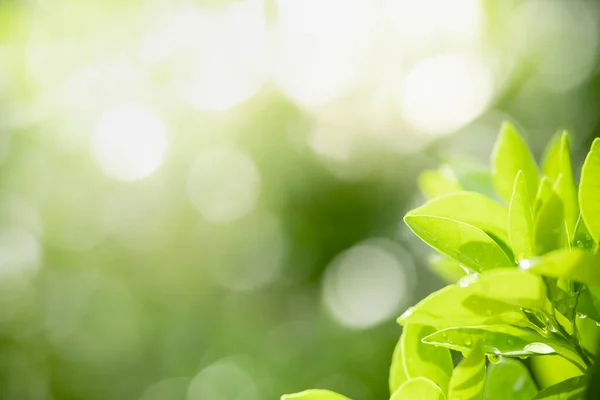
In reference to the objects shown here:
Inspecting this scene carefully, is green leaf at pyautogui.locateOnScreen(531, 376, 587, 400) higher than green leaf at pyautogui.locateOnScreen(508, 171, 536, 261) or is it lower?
lower

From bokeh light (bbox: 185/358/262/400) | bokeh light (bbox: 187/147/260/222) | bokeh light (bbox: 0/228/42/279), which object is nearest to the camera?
bokeh light (bbox: 185/358/262/400)

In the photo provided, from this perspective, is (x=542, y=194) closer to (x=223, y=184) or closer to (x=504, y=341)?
(x=504, y=341)

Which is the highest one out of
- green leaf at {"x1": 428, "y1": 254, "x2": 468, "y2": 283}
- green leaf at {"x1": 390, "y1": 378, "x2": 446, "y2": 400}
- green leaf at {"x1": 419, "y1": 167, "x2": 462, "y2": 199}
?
green leaf at {"x1": 419, "y1": 167, "x2": 462, "y2": 199}

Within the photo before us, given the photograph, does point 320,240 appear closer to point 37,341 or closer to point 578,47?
point 37,341

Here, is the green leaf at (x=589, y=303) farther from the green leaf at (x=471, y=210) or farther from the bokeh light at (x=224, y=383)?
the bokeh light at (x=224, y=383)

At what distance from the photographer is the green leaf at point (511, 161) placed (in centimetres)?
58

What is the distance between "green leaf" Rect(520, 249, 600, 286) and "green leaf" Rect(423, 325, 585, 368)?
8 cm

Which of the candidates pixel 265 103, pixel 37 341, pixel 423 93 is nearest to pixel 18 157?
A: pixel 37 341

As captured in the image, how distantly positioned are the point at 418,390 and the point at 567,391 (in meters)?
0.11

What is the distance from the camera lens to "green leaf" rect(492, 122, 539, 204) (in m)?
0.58

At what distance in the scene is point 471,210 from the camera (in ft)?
1.65

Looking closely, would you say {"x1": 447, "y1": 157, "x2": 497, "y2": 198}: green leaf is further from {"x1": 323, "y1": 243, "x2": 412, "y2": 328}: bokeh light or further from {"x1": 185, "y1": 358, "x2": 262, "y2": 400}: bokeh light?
{"x1": 323, "y1": 243, "x2": 412, "y2": 328}: bokeh light

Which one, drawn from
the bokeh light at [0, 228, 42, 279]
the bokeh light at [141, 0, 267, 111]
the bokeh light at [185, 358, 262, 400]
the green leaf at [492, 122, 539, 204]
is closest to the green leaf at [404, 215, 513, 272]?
the green leaf at [492, 122, 539, 204]

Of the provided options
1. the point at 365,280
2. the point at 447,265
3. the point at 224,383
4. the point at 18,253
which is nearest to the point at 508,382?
the point at 447,265
